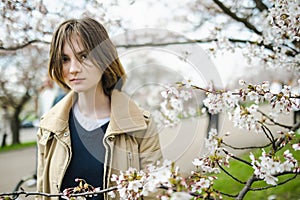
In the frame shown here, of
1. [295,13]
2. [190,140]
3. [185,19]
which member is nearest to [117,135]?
[190,140]

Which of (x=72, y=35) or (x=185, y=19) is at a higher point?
(x=185, y=19)

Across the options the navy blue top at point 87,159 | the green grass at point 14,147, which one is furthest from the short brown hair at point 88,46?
the green grass at point 14,147

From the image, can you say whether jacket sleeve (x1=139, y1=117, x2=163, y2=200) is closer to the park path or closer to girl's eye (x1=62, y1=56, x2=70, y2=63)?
the park path

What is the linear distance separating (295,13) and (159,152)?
0.88 meters

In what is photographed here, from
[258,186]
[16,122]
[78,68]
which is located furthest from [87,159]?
[16,122]

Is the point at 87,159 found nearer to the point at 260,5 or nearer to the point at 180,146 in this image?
the point at 180,146

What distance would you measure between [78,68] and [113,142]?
35 cm

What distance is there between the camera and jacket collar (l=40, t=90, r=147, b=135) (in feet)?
4.87

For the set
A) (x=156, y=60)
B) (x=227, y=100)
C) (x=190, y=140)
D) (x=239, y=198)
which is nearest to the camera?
(x=239, y=198)

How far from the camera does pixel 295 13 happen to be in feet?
5.07

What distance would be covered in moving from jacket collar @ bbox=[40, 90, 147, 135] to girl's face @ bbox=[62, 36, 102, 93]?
0.17 meters

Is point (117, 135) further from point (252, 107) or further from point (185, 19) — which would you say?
point (185, 19)

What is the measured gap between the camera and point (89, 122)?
1.58 metres

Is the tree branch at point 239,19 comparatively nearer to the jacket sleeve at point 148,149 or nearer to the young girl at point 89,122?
the young girl at point 89,122
